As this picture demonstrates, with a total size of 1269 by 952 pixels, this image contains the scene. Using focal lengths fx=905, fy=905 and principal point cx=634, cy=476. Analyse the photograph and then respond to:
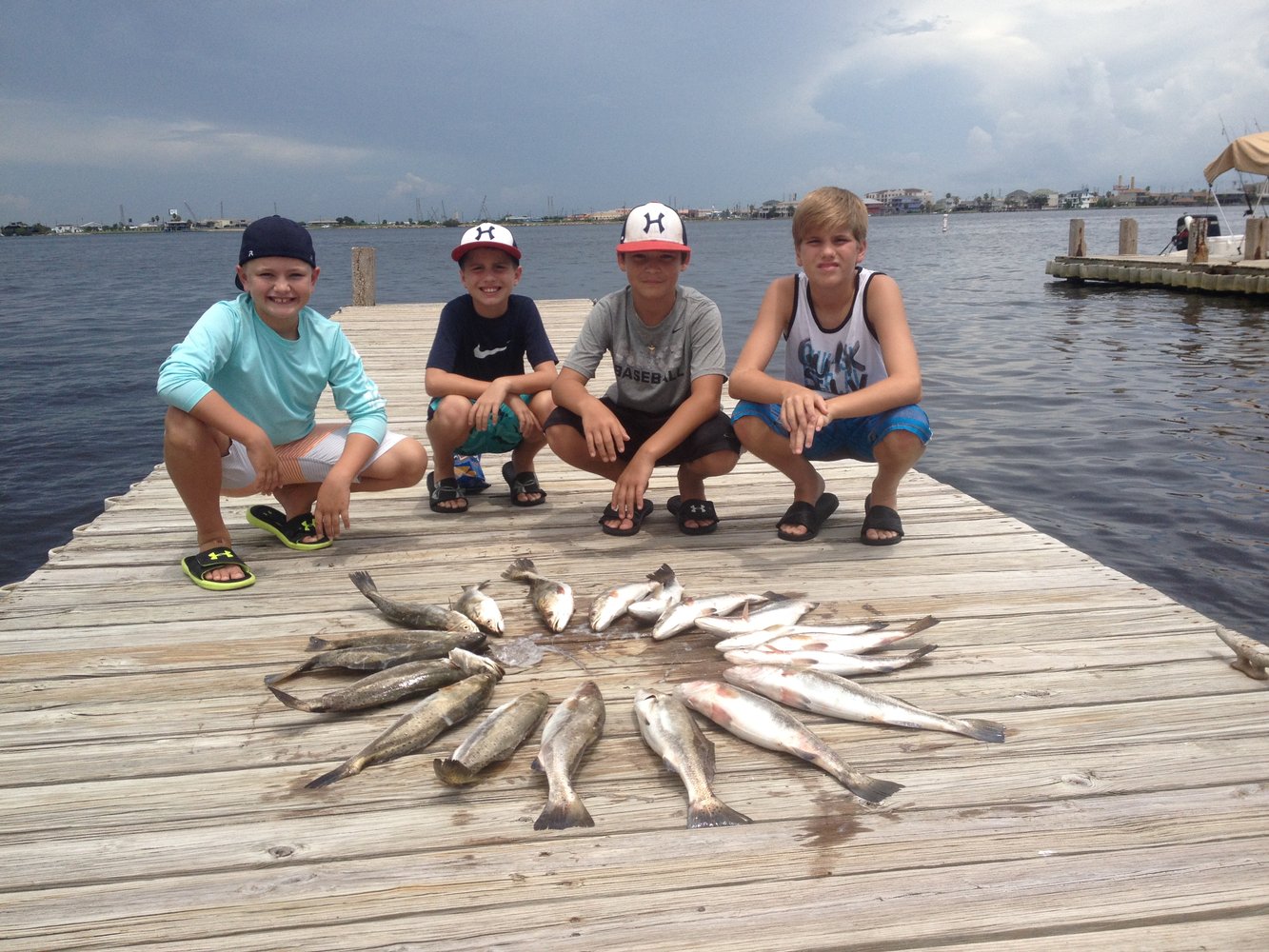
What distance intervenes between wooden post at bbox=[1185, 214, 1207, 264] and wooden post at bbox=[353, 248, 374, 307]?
23962 millimetres

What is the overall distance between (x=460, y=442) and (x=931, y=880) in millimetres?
3750

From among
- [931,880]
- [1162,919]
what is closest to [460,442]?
[931,880]

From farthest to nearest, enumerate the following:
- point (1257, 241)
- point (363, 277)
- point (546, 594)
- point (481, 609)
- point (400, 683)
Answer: point (1257, 241) < point (363, 277) < point (546, 594) < point (481, 609) < point (400, 683)

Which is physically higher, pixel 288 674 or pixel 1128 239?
pixel 1128 239

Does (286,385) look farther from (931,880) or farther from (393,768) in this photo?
(931,880)

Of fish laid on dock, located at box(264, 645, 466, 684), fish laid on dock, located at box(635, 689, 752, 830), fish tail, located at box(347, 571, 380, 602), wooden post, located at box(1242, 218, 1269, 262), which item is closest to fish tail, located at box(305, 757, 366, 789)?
fish laid on dock, located at box(264, 645, 466, 684)

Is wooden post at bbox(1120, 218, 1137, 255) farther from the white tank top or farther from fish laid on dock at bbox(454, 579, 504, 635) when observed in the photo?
fish laid on dock at bbox(454, 579, 504, 635)

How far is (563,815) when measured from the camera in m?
2.43

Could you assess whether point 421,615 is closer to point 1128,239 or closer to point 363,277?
point 363,277

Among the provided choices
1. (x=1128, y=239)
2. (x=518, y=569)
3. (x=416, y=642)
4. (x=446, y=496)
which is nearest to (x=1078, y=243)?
(x=1128, y=239)

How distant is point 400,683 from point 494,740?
566 mm

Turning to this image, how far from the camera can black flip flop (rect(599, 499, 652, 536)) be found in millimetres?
4953

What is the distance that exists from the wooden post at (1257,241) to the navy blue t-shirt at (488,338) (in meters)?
28.9

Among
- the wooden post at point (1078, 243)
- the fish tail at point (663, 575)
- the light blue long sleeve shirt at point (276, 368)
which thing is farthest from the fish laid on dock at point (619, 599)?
the wooden post at point (1078, 243)
